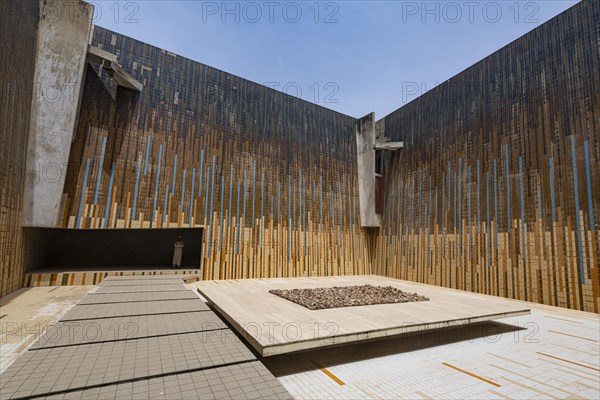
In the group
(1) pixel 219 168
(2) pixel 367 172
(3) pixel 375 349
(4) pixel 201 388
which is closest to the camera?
(4) pixel 201 388

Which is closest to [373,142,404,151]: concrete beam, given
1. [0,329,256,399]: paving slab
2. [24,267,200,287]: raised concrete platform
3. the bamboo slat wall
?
the bamboo slat wall

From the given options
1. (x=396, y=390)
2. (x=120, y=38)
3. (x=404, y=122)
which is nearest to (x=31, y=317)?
(x=396, y=390)

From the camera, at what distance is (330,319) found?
351 cm

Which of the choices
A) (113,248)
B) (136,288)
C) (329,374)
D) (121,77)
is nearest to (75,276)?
(136,288)

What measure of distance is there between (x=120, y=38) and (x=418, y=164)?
28.3ft

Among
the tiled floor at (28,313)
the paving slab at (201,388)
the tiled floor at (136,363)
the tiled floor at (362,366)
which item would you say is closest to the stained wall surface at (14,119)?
the tiled floor at (28,313)

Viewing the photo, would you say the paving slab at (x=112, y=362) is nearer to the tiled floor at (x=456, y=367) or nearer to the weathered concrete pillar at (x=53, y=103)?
the tiled floor at (x=456, y=367)

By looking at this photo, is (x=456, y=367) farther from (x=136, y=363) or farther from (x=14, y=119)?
(x=14, y=119)

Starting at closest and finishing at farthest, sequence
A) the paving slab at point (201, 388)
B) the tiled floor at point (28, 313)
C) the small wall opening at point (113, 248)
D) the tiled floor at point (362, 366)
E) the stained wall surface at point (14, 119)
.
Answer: the paving slab at point (201, 388)
the tiled floor at point (362, 366)
the tiled floor at point (28, 313)
the stained wall surface at point (14, 119)
the small wall opening at point (113, 248)

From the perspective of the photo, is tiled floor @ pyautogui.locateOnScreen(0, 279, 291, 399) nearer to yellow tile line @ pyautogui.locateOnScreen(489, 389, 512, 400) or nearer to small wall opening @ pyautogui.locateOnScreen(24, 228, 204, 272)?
yellow tile line @ pyautogui.locateOnScreen(489, 389, 512, 400)

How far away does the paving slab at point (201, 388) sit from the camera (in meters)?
1.54

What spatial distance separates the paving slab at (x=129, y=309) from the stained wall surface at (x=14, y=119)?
9.22ft

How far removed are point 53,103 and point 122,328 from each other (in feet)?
18.2

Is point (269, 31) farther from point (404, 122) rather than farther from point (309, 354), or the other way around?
point (309, 354)
